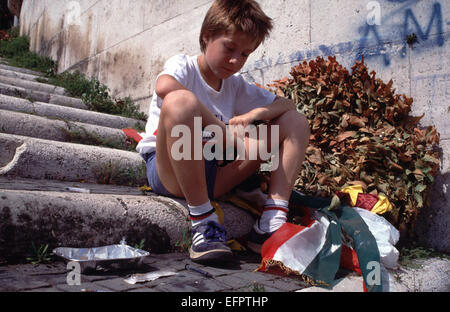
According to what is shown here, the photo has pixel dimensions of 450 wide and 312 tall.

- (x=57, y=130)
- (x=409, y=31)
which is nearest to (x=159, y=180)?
(x=57, y=130)

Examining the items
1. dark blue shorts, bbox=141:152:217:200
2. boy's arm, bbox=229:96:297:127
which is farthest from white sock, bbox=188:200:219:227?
boy's arm, bbox=229:96:297:127

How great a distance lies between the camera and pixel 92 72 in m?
6.33

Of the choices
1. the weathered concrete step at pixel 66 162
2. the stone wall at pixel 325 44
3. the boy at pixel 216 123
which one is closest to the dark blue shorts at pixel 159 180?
the boy at pixel 216 123

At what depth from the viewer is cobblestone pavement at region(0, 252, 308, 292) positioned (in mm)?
1254

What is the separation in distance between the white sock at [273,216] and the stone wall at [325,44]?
1074 millimetres

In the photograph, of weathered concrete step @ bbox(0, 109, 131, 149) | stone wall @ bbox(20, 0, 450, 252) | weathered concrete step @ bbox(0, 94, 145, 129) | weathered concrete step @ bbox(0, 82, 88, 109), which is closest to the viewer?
stone wall @ bbox(20, 0, 450, 252)

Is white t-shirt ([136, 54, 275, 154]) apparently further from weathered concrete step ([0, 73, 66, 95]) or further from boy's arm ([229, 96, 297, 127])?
weathered concrete step ([0, 73, 66, 95])

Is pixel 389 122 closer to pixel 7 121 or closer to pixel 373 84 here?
pixel 373 84

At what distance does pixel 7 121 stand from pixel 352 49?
264 centimetres

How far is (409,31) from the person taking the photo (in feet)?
8.21

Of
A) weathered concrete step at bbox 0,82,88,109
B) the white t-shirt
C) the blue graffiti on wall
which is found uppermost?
the blue graffiti on wall

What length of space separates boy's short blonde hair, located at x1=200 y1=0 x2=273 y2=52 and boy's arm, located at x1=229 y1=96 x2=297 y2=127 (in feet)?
1.25

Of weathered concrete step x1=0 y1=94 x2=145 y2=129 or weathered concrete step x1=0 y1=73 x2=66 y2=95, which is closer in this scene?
weathered concrete step x1=0 y1=94 x2=145 y2=129
